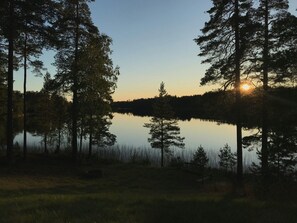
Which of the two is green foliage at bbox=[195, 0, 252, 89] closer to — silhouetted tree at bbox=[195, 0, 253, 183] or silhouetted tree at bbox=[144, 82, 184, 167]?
silhouetted tree at bbox=[195, 0, 253, 183]

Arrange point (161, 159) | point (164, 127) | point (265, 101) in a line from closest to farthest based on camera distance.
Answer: point (265, 101)
point (161, 159)
point (164, 127)

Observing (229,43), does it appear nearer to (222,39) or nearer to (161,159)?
(222,39)

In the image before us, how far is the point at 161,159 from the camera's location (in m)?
36.9

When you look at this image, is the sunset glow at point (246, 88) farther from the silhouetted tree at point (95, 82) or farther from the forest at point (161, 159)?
the silhouetted tree at point (95, 82)

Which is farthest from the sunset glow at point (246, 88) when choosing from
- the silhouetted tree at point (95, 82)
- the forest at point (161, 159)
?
the silhouetted tree at point (95, 82)

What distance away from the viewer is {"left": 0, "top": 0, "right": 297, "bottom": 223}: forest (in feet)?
26.8

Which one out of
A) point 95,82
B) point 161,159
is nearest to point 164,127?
point 161,159

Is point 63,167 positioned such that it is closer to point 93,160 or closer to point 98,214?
point 93,160

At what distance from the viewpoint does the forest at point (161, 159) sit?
26.8 feet

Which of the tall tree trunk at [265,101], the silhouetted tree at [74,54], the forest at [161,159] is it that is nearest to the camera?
the forest at [161,159]

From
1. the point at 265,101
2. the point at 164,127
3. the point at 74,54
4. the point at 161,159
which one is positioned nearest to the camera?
the point at 265,101

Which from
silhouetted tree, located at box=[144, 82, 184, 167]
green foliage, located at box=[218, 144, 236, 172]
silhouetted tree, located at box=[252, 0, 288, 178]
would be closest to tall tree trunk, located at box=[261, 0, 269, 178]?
silhouetted tree, located at box=[252, 0, 288, 178]

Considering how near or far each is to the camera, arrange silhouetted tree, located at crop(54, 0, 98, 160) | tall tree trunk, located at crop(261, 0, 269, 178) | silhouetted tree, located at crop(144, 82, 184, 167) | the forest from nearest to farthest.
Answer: the forest
tall tree trunk, located at crop(261, 0, 269, 178)
silhouetted tree, located at crop(54, 0, 98, 160)
silhouetted tree, located at crop(144, 82, 184, 167)

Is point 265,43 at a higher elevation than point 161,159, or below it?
higher
